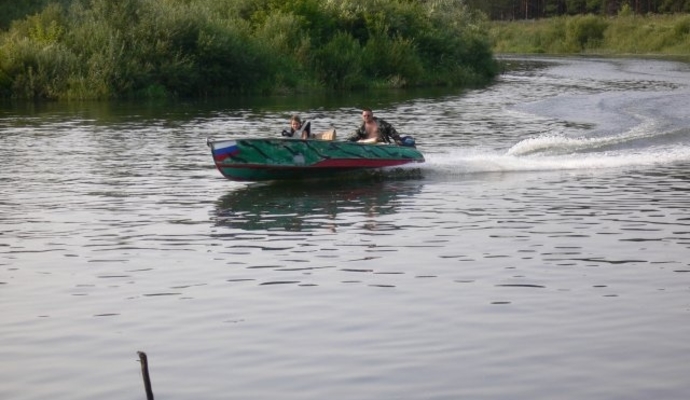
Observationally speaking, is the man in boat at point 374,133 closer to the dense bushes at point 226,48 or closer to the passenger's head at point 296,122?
the passenger's head at point 296,122

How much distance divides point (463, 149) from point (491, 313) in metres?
17.6

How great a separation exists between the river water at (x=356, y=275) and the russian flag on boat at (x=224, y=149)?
635 mm

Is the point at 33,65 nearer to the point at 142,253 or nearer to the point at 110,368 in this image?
the point at 142,253

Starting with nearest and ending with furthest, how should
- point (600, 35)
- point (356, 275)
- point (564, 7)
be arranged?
point (356, 275), point (600, 35), point (564, 7)

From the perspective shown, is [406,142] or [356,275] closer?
[356,275]

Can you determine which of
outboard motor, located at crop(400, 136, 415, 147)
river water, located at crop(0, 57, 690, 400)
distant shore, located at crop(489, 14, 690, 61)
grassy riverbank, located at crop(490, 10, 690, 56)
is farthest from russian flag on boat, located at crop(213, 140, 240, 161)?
grassy riverbank, located at crop(490, 10, 690, 56)

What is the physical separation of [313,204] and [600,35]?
87.0 m

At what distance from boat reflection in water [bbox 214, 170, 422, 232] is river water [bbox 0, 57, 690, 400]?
0.08 meters

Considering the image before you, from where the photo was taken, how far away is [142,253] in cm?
1672

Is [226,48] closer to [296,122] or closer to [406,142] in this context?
[406,142]

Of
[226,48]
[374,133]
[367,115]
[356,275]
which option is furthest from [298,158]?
[226,48]

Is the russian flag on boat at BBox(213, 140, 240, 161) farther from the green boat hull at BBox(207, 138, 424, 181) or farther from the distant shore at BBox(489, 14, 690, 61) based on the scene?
the distant shore at BBox(489, 14, 690, 61)

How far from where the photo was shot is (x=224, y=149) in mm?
23703

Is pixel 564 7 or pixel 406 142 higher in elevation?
pixel 564 7
